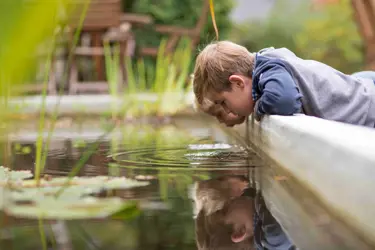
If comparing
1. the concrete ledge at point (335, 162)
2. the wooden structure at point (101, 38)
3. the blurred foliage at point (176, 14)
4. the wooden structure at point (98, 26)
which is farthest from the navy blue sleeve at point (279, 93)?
the blurred foliage at point (176, 14)

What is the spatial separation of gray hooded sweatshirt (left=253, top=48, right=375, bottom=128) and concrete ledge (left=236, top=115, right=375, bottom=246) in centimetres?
27

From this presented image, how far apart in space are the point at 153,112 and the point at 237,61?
3150 mm

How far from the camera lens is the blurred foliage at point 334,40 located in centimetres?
1216

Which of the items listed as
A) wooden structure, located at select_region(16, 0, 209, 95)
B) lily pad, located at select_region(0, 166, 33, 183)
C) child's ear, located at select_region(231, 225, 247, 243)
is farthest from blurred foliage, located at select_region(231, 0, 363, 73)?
child's ear, located at select_region(231, 225, 247, 243)

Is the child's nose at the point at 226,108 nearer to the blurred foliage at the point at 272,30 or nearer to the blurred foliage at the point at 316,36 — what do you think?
the blurred foliage at the point at 316,36

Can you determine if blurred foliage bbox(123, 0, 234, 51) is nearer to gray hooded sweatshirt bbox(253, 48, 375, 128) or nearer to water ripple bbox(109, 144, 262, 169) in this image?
water ripple bbox(109, 144, 262, 169)

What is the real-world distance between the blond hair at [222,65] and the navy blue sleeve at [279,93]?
252mm

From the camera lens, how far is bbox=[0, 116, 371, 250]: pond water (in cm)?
137

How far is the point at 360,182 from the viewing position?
1.30m

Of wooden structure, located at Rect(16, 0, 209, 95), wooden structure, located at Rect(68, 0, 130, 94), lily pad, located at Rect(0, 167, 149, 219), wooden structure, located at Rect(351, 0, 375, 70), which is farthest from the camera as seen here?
wooden structure, located at Rect(68, 0, 130, 94)

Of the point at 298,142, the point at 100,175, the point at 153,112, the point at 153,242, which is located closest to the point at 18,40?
the point at 153,242

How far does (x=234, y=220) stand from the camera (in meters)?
1.57

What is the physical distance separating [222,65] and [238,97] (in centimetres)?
16

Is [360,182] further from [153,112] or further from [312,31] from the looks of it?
[312,31]
